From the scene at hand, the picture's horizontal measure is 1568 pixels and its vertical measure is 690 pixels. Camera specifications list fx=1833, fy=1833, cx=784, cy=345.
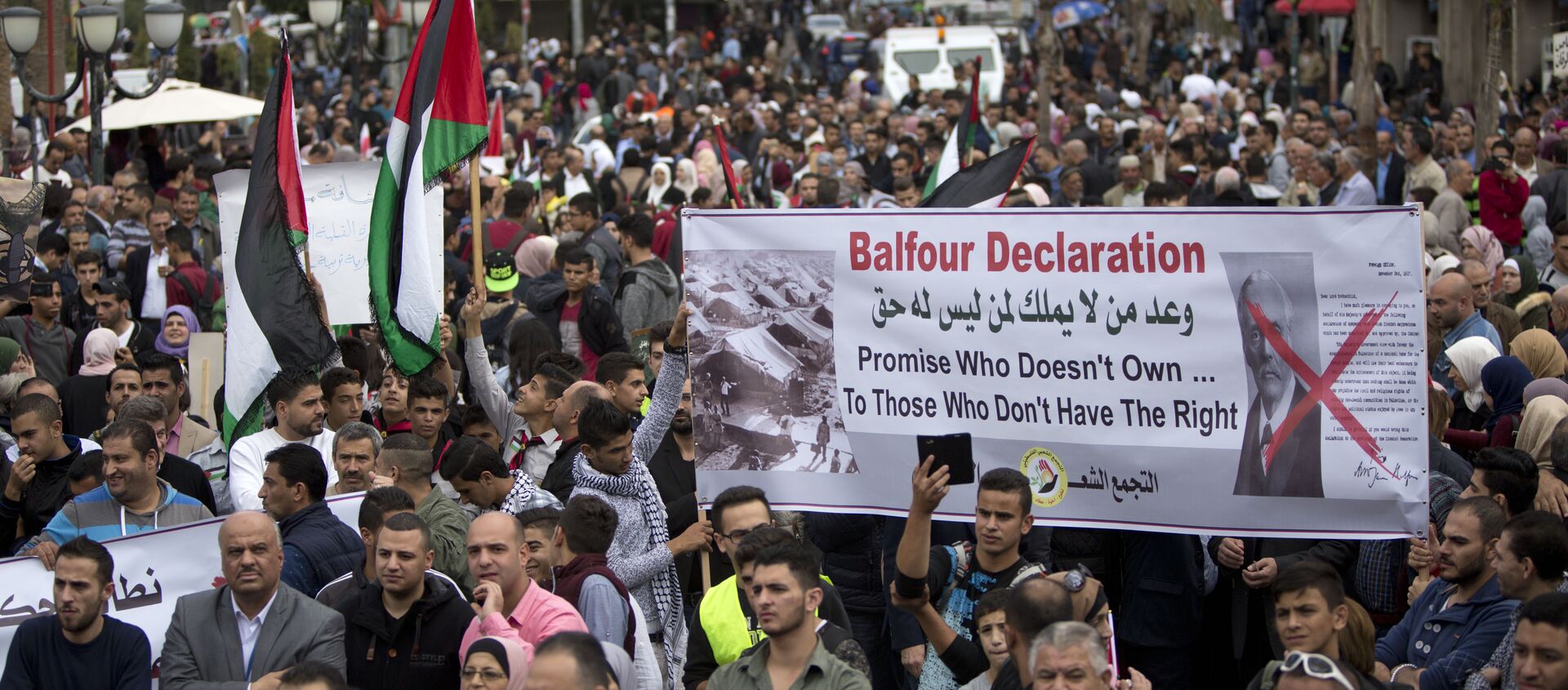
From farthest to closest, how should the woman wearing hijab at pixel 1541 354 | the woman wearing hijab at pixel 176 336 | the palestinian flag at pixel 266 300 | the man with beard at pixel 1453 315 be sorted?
the woman wearing hijab at pixel 176 336 < the man with beard at pixel 1453 315 < the woman wearing hijab at pixel 1541 354 < the palestinian flag at pixel 266 300

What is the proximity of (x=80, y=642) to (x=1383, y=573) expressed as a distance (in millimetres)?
4653

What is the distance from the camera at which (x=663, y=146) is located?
21.4 meters

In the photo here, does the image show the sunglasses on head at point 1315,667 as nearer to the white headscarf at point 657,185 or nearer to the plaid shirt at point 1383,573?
the plaid shirt at point 1383,573

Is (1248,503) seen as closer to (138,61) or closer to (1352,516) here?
(1352,516)

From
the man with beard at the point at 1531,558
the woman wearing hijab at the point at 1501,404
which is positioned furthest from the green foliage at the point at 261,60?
the man with beard at the point at 1531,558

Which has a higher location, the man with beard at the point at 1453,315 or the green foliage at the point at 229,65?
the man with beard at the point at 1453,315

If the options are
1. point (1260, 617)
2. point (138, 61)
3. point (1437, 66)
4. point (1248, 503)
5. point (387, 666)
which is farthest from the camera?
point (138, 61)

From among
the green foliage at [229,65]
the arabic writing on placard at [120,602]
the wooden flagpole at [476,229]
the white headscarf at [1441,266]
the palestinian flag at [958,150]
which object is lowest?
the green foliage at [229,65]

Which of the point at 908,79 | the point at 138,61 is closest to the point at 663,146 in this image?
the point at 908,79

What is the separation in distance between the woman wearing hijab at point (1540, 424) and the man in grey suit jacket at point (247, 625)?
16.4 ft

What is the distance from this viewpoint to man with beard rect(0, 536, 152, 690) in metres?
5.87

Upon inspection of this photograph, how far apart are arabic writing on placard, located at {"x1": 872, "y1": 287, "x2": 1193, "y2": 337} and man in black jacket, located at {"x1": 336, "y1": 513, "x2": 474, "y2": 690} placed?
6.19 ft

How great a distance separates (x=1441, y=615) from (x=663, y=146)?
16054 mm

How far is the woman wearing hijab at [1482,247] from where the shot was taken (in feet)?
40.5
